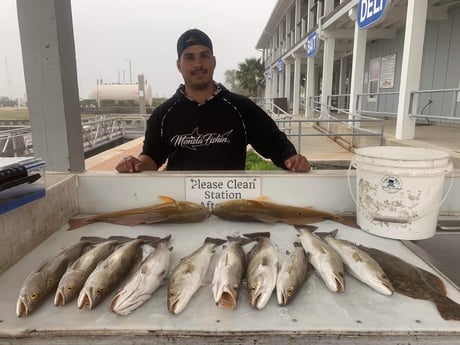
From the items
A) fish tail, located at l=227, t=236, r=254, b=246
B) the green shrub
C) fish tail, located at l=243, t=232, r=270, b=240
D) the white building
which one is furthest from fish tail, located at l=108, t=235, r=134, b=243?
the white building

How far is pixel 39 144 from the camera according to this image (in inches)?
99.4

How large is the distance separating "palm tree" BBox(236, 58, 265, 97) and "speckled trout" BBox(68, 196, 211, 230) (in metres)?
56.8

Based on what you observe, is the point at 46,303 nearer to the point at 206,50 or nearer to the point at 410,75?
the point at 206,50

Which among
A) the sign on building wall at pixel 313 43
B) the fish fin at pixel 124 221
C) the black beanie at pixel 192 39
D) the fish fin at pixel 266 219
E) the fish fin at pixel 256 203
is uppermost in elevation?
the sign on building wall at pixel 313 43

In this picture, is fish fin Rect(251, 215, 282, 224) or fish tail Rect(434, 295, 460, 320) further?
Result: fish fin Rect(251, 215, 282, 224)

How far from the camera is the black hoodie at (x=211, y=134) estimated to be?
3.16m

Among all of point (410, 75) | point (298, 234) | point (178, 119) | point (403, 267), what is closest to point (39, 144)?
point (178, 119)

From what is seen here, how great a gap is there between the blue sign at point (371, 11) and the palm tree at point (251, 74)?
157ft

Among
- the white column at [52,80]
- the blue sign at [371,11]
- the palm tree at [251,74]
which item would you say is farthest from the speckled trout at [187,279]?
the palm tree at [251,74]

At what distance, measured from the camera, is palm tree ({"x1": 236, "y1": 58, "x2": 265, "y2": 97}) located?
5697cm

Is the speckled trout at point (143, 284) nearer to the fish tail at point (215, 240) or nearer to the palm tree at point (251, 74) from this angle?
the fish tail at point (215, 240)

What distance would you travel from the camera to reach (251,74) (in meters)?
57.4

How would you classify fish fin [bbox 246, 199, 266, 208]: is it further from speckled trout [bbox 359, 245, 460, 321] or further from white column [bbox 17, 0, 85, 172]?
white column [bbox 17, 0, 85, 172]

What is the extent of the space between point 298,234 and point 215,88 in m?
1.79
